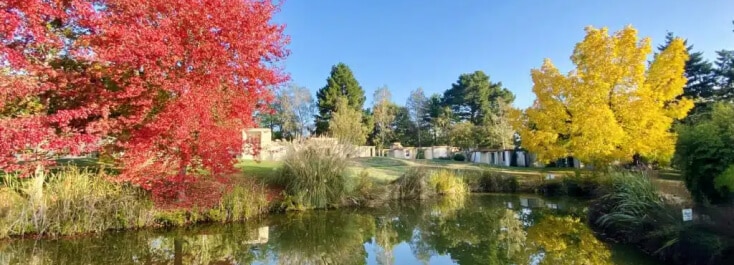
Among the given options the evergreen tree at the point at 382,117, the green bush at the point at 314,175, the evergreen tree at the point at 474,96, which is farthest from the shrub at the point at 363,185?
the evergreen tree at the point at 474,96

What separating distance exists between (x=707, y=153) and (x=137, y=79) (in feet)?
28.5

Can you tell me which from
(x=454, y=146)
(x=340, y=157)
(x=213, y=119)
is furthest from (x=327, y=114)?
(x=213, y=119)

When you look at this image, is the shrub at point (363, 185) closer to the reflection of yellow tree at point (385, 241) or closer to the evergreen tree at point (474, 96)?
the reflection of yellow tree at point (385, 241)

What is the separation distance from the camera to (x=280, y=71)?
857cm

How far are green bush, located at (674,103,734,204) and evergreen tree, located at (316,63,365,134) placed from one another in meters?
30.4

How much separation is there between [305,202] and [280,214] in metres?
0.82

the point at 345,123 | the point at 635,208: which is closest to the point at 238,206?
the point at 635,208

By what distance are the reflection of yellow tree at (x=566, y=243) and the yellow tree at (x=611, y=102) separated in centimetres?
494

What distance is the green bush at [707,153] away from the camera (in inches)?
194

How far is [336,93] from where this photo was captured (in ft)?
117

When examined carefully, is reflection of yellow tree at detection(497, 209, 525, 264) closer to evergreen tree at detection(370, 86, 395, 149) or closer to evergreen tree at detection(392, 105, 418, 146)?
evergreen tree at detection(370, 86, 395, 149)

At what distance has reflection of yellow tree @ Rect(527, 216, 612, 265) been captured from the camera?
5.19m

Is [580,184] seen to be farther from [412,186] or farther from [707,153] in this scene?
[707,153]

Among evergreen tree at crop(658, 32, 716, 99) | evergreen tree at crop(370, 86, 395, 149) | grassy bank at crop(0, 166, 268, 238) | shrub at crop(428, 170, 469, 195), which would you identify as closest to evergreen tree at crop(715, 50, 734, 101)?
evergreen tree at crop(658, 32, 716, 99)
